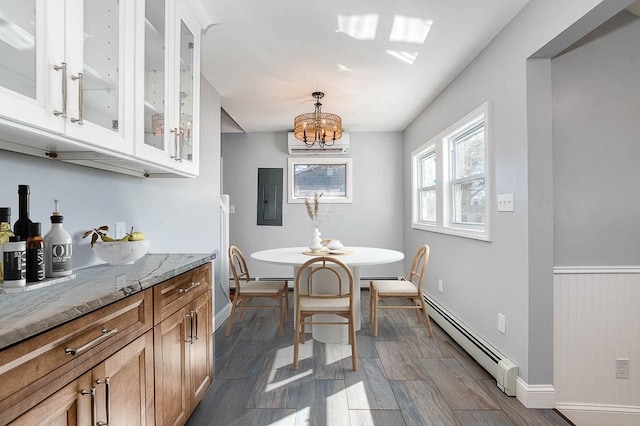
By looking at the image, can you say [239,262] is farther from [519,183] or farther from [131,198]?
[519,183]

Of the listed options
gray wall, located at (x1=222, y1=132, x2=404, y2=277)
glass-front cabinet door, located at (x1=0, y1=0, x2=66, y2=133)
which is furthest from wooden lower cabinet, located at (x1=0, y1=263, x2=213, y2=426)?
gray wall, located at (x1=222, y1=132, x2=404, y2=277)

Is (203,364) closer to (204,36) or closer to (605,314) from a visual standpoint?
(204,36)

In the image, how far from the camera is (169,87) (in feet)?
5.84

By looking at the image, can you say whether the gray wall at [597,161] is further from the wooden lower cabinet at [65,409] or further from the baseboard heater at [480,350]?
the wooden lower cabinet at [65,409]

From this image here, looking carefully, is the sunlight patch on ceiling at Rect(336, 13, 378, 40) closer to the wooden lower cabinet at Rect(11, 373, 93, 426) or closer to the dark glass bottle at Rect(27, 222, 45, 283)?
the dark glass bottle at Rect(27, 222, 45, 283)

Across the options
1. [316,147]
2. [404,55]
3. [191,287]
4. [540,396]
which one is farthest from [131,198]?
[316,147]

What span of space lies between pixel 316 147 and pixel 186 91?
315 cm

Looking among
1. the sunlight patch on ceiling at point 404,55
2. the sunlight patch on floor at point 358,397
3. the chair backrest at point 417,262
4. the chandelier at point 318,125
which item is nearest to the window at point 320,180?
the chandelier at point 318,125

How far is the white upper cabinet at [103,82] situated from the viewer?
96 centimetres

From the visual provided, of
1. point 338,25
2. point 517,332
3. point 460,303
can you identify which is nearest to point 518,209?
point 517,332

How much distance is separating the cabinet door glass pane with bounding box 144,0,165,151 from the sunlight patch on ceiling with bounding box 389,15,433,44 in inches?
56.6

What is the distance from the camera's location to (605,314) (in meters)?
2.09

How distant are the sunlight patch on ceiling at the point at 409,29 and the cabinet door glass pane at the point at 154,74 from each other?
1.44 meters

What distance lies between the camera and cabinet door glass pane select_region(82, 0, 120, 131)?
1206 millimetres
